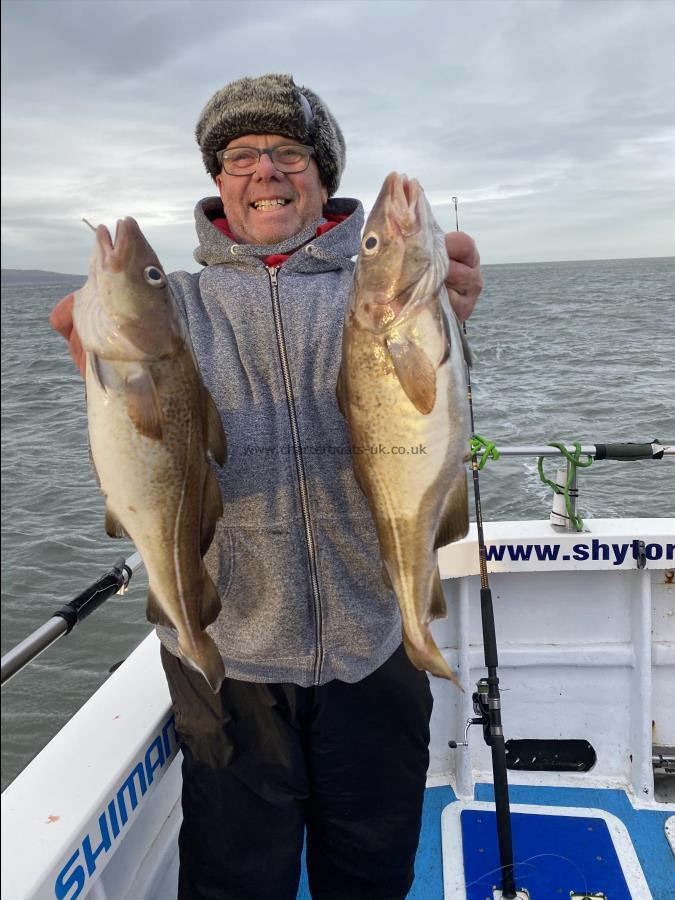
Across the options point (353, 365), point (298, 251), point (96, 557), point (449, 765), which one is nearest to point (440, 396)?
point (353, 365)

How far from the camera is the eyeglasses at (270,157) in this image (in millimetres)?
2463

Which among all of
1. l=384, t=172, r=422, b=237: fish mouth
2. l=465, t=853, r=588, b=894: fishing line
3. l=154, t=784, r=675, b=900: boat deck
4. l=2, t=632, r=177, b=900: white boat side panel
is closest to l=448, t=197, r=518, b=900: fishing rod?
l=465, t=853, r=588, b=894: fishing line

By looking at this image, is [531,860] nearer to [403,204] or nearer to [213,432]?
[213,432]

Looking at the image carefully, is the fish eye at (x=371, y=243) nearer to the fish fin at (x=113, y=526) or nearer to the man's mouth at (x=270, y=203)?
the man's mouth at (x=270, y=203)

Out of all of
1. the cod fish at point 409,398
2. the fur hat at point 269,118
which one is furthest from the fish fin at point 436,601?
the fur hat at point 269,118

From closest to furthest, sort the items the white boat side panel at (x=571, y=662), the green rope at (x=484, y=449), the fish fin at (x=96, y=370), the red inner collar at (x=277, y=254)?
the fish fin at (x=96, y=370) → the red inner collar at (x=277, y=254) → the green rope at (x=484, y=449) → the white boat side panel at (x=571, y=662)

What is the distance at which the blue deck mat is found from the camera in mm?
3316

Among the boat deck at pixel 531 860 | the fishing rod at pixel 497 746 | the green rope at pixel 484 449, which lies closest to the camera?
the fishing rod at pixel 497 746

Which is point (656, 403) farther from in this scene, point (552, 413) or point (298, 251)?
point (298, 251)

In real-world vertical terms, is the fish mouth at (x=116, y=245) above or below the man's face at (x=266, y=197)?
below

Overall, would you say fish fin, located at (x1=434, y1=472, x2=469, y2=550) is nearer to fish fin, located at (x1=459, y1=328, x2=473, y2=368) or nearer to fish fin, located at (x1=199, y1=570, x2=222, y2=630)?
fish fin, located at (x1=459, y1=328, x2=473, y2=368)

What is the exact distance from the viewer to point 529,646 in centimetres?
399

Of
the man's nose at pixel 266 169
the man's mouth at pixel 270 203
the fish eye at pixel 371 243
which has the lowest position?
the fish eye at pixel 371 243

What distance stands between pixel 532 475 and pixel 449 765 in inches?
305
